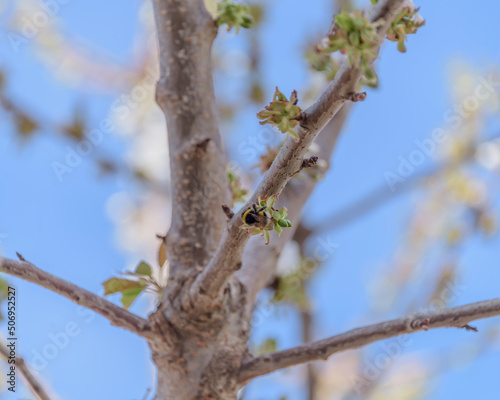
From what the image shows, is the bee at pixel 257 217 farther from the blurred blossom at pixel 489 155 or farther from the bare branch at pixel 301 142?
the blurred blossom at pixel 489 155

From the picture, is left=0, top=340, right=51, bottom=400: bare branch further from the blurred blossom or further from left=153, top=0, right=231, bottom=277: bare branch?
the blurred blossom

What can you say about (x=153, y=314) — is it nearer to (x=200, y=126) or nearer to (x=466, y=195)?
(x=200, y=126)

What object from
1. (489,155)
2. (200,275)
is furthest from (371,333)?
(489,155)

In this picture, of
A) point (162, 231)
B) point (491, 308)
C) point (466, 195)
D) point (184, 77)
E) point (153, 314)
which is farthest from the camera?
point (162, 231)

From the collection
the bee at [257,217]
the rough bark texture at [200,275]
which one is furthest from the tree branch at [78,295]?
the bee at [257,217]

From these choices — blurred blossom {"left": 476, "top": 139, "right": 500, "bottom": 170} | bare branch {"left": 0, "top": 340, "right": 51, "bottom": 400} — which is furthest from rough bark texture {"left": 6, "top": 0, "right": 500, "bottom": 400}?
blurred blossom {"left": 476, "top": 139, "right": 500, "bottom": 170}

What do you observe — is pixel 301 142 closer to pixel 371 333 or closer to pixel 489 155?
pixel 371 333

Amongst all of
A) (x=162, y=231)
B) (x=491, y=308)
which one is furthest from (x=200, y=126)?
(x=162, y=231)
